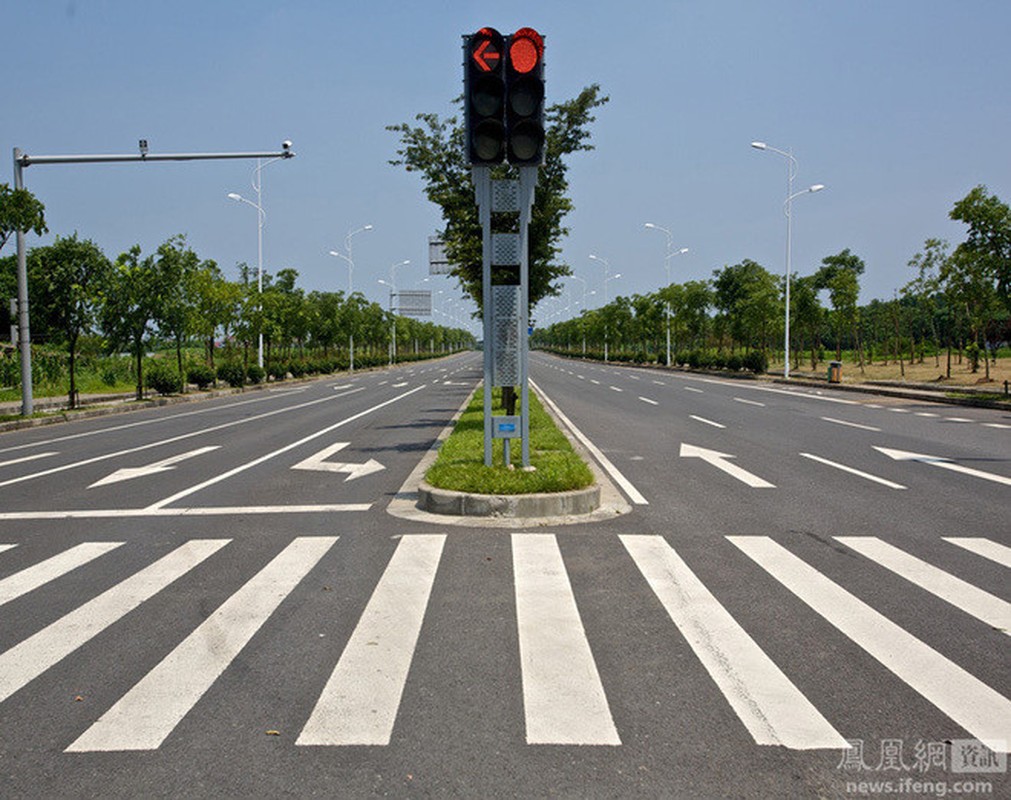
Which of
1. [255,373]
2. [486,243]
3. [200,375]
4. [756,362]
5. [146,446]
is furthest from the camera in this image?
[756,362]

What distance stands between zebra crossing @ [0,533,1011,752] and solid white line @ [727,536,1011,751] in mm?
12

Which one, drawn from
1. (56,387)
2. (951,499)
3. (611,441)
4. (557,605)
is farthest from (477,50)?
(56,387)

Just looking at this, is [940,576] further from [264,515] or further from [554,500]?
[264,515]

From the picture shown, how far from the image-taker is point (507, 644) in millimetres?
4742

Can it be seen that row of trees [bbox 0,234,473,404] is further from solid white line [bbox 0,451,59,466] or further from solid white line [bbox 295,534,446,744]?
solid white line [bbox 295,534,446,744]

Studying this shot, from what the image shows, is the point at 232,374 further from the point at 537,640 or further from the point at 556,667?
the point at 556,667

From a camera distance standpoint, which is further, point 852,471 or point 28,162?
point 28,162

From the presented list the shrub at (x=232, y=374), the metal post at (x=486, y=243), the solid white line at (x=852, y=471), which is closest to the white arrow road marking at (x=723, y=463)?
the solid white line at (x=852, y=471)

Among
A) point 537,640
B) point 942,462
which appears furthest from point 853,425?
point 537,640

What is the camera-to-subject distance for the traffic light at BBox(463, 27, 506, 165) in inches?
341

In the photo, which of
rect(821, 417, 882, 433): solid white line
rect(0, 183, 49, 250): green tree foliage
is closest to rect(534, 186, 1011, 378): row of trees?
rect(821, 417, 882, 433): solid white line

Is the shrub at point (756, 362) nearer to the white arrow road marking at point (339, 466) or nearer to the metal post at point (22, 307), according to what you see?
the metal post at point (22, 307)

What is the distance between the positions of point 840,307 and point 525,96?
122 ft

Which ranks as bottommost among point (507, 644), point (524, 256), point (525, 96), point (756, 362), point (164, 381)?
point (507, 644)
